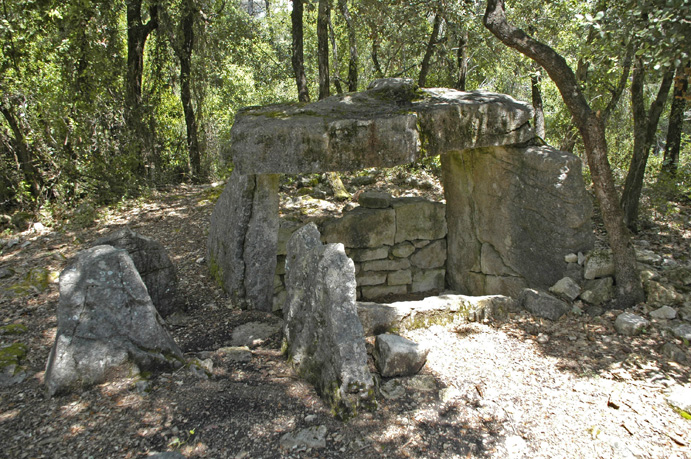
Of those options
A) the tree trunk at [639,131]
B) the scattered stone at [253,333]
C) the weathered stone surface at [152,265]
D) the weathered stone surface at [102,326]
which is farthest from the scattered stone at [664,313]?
the weathered stone surface at [152,265]

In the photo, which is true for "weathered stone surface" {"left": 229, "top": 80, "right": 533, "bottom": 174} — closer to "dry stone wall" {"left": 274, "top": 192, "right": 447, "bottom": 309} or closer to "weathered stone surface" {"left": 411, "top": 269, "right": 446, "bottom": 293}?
"dry stone wall" {"left": 274, "top": 192, "right": 447, "bottom": 309}

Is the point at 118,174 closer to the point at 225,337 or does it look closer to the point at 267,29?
the point at 225,337

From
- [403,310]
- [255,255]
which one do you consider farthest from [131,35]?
[403,310]

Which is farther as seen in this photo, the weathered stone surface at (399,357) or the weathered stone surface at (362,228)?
the weathered stone surface at (362,228)

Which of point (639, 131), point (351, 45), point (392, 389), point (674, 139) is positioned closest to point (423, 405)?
point (392, 389)

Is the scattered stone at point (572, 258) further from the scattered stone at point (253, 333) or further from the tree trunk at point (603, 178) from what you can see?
the scattered stone at point (253, 333)

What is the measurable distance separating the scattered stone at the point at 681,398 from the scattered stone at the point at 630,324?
0.82m

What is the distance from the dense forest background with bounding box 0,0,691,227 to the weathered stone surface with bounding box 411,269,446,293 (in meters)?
2.83

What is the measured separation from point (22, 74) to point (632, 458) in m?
9.44

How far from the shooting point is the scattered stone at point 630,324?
4.39m

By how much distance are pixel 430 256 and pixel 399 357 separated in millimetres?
3240

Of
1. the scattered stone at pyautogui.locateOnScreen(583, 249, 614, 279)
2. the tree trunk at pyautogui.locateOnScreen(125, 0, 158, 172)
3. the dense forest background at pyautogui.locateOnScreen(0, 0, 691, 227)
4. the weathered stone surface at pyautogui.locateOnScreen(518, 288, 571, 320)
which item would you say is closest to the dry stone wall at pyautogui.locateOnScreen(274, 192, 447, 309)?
the weathered stone surface at pyautogui.locateOnScreen(518, 288, 571, 320)

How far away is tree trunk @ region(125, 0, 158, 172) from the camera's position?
9.19 metres

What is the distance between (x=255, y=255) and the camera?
542cm
